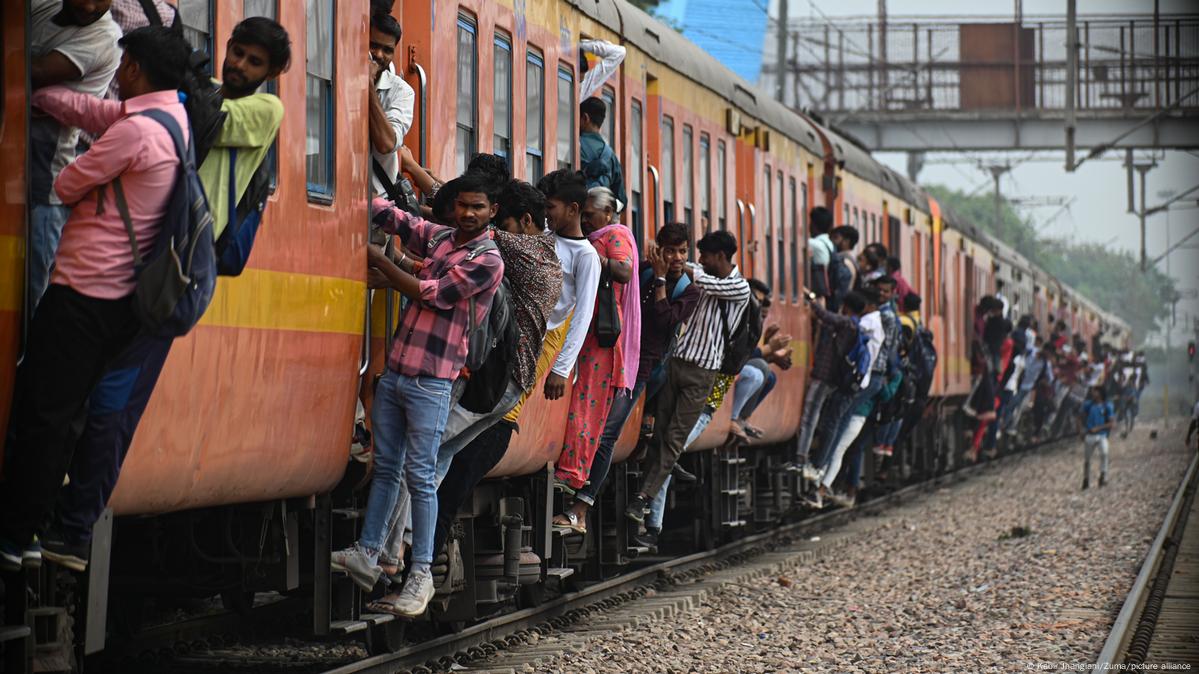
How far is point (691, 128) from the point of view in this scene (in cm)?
1266

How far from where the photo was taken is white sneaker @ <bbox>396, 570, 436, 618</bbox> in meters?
7.30

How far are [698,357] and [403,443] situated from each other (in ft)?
14.7

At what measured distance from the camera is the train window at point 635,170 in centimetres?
1113

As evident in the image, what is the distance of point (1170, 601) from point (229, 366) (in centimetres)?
827

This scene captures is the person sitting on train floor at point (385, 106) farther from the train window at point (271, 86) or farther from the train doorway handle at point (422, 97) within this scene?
the train window at point (271, 86)

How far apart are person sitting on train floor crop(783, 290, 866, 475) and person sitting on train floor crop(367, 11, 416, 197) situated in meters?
8.55

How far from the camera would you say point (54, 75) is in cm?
506

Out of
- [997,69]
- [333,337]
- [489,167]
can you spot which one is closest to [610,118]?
[489,167]

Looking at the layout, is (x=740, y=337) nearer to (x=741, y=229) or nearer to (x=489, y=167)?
(x=741, y=229)

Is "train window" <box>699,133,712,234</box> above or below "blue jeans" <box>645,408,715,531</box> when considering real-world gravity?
above

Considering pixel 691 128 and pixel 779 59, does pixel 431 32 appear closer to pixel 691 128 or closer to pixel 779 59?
pixel 691 128

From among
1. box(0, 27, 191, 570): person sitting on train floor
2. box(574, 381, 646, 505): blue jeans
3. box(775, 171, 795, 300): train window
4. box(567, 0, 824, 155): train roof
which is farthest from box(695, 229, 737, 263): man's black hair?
box(0, 27, 191, 570): person sitting on train floor

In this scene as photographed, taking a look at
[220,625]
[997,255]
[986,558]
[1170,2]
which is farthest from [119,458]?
[997,255]

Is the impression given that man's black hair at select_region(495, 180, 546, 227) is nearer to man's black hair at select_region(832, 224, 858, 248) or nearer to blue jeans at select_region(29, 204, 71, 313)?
blue jeans at select_region(29, 204, 71, 313)
